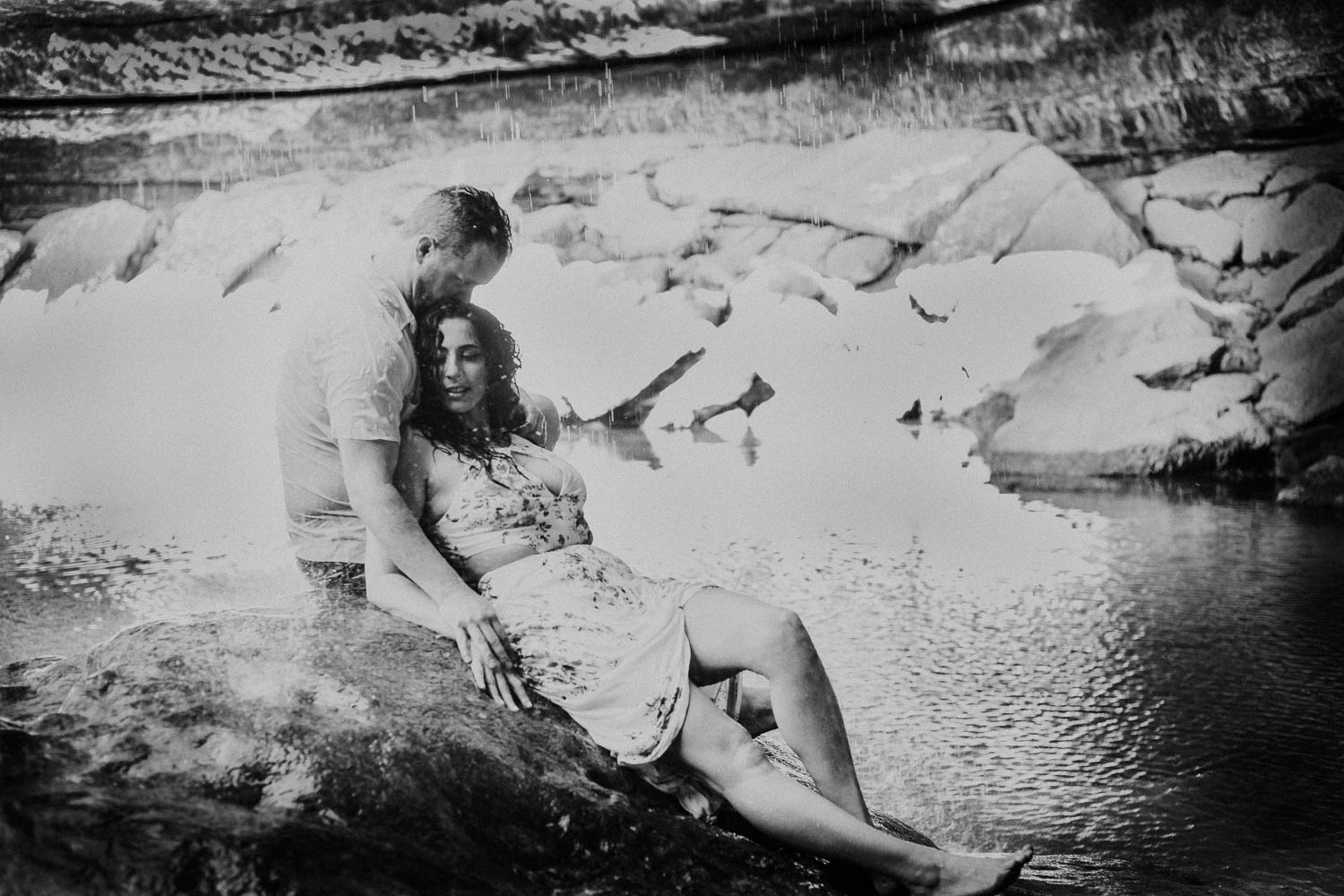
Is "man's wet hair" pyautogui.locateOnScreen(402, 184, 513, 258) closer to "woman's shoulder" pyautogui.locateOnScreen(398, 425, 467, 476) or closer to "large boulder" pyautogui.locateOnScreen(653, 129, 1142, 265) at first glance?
"woman's shoulder" pyautogui.locateOnScreen(398, 425, 467, 476)

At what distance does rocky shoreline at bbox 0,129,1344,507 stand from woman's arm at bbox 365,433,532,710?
363cm

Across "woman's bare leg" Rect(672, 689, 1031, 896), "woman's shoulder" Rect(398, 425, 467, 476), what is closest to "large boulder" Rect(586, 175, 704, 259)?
"woman's shoulder" Rect(398, 425, 467, 476)

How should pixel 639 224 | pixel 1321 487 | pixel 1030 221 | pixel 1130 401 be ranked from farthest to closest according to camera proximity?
1. pixel 639 224
2. pixel 1030 221
3. pixel 1130 401
4. pixel 1321 487

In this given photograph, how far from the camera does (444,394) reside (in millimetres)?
1977

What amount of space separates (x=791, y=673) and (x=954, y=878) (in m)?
0.38

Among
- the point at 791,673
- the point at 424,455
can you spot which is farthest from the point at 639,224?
the point at 791,673

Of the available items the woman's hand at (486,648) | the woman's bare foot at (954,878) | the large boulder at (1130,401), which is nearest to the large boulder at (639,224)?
the large boulder at (1130,401)

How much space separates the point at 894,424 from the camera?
214 inches

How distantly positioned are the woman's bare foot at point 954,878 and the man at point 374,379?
83cm

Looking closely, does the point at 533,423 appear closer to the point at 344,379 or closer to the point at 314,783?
the point at 344,379

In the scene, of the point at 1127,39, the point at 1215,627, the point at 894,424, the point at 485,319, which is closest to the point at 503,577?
the point at 485,319

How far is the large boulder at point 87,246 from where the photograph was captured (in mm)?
5648

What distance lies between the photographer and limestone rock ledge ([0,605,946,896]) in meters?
1.29

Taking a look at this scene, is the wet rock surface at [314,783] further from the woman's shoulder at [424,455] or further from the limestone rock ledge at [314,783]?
the woman's shoulder at [424,455]
